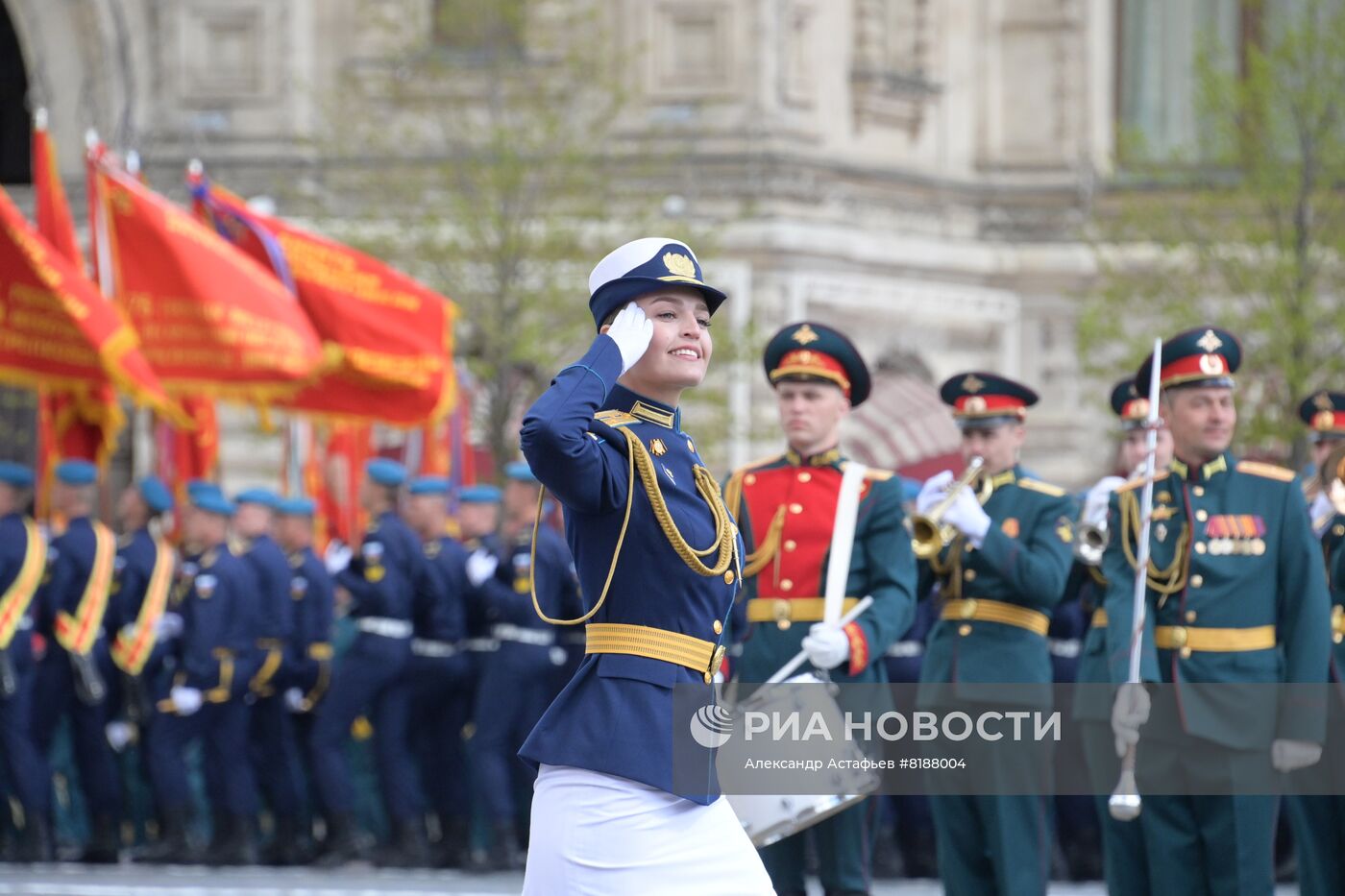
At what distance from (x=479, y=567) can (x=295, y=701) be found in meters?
1.36

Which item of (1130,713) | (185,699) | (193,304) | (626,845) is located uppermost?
(193,304)

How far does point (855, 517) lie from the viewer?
8.06 metres

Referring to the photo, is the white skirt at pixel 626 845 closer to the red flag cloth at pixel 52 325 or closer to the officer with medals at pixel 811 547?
the officer with medals at pixel 811 547

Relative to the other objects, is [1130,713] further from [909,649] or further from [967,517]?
[909,649]

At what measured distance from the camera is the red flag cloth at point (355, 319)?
14375 mm

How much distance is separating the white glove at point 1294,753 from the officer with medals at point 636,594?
8.31 feet

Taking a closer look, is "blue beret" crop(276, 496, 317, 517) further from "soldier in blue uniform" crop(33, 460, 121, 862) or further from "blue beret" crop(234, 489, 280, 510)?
"soldier in blue uniform" crop(33, 460, 121, 862)

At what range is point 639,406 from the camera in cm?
572

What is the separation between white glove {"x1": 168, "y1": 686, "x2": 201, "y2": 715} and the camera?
12.6 m

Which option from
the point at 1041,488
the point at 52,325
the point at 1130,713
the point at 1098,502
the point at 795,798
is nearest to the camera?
the point at 795,798

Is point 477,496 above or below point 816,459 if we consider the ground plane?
below

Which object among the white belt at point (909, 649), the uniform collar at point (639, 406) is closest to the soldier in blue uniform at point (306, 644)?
the white belt at point (909, 649)

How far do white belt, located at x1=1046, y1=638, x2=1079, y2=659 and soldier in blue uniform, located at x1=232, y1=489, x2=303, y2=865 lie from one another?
162 inches

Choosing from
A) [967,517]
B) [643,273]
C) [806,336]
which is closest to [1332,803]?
[967,517]
